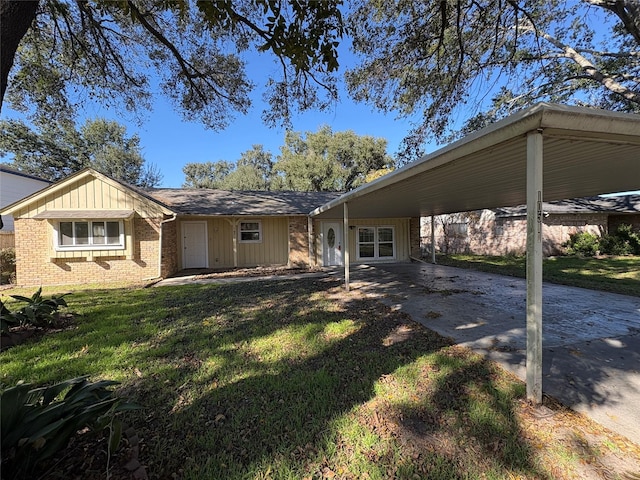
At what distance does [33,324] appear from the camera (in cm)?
489

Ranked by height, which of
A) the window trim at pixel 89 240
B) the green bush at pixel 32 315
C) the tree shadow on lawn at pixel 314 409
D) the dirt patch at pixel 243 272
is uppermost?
the window trim at pixel 89 240

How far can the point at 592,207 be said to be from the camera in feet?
56.6

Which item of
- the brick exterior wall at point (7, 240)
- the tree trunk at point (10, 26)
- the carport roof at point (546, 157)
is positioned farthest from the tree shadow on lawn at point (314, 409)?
the brick exterior wall at point (7, 240)

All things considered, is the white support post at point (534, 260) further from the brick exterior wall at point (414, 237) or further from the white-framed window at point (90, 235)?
the brick exterior wall at point (414, 237)

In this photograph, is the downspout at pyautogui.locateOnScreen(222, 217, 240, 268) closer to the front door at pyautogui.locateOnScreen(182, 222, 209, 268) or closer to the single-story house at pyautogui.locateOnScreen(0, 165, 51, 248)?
the front door at pyautogui.locateOnScreen(182, 222, 209, 268)

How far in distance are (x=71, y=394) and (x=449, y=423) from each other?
300cm

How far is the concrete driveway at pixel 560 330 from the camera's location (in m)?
2.85

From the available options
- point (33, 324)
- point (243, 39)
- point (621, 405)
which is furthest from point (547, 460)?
point (243, 39)

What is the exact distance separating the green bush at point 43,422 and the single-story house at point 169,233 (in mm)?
8621

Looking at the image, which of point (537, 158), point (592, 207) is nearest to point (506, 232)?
point (592, 207)

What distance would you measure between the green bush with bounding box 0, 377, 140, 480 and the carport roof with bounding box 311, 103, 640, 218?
3.69 metres

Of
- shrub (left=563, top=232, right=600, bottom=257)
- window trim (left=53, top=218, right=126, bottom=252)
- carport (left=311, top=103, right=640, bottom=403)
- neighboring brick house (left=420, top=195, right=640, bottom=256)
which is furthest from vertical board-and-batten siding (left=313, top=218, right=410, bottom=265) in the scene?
shrub (left=563, top=232, right=600, bottom=257)

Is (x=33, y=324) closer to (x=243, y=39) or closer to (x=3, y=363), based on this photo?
(x=3, y=363)

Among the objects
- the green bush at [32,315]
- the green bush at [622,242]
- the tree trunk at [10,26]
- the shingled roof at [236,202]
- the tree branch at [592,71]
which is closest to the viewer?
the tree trunk at [10,26]
